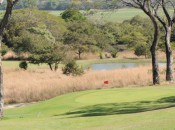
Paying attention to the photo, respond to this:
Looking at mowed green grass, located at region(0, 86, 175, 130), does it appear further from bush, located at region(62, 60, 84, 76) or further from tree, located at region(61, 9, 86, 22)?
tree, located at region(61, 9, 86, 22)

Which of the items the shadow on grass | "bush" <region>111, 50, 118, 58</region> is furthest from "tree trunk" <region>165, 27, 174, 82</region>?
"bush" <region>111, 50, 118, 58</region>

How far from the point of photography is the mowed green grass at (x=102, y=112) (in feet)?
35.5

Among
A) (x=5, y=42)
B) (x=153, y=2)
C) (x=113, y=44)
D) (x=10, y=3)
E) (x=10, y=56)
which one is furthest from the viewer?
(x=113, y=44)

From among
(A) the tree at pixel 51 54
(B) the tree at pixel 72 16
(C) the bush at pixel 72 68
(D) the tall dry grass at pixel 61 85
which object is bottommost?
(D) the tall dry grass at pixel 61 85

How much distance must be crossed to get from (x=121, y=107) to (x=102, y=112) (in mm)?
1147

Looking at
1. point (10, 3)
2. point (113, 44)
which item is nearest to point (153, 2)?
point (10, 3)

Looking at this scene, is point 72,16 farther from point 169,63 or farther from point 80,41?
point 169,63

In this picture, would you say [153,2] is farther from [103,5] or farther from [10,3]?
[10,3]

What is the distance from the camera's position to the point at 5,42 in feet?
212

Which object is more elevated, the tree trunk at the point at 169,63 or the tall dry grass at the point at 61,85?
the tree trunk at the point at 169,63

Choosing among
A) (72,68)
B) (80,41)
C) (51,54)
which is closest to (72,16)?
(80,41)

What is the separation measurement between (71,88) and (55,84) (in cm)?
101

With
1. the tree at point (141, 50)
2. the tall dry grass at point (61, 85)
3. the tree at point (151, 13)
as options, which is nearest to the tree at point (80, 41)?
the tree at point (141, 50)

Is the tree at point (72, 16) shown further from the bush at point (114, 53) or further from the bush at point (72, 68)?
the bush at point (72, 68)
